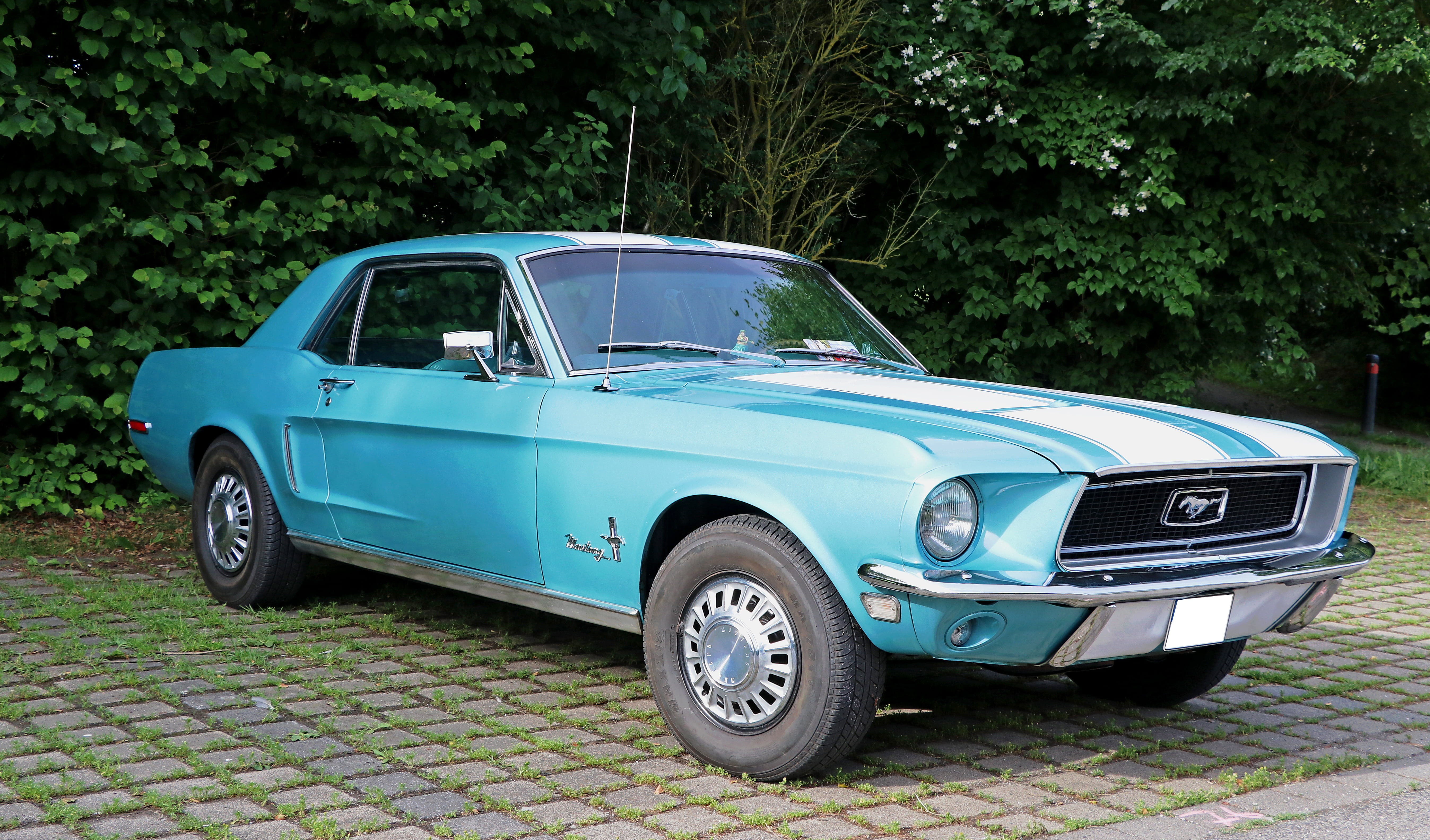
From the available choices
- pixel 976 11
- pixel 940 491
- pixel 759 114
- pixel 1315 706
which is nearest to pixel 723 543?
pixel 940 491

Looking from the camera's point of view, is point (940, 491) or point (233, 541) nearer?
point (940, 491)

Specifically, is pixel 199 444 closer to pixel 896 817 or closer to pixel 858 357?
pixel 858 357

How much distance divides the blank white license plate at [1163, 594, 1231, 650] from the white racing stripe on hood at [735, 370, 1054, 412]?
79cm

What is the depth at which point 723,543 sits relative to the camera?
3.65 metres

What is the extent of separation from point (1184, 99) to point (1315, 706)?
23.3ft

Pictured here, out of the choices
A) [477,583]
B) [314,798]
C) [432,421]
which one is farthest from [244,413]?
[314,798]

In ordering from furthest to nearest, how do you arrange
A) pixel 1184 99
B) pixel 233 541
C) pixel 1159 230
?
pixel 1159 230 < pixel 1184 99 < pixel 233 541

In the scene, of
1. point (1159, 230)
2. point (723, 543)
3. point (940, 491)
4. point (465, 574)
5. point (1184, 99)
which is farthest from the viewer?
point (1159, 230)

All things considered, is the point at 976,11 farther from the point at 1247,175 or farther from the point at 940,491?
the point at 940,491

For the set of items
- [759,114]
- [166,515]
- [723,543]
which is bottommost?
[166,515]

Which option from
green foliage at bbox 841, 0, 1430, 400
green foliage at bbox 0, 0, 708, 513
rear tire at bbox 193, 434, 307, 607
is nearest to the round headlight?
rear tire at bbox 193, 434, 307, 607

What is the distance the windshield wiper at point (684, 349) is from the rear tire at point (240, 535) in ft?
6.71

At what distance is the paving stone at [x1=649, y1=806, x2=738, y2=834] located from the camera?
10.7 ft

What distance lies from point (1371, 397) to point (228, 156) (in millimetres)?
13316
